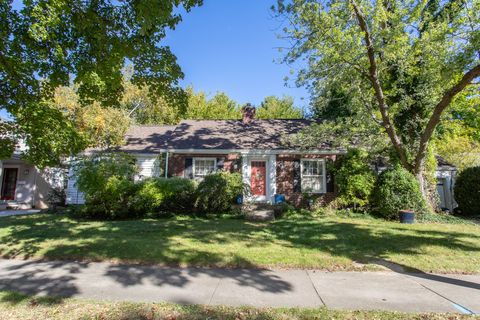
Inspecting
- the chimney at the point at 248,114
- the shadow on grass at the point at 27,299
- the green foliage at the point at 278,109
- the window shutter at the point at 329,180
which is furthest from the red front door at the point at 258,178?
the green foliage at the point at 278,109

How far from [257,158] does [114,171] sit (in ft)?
22.6

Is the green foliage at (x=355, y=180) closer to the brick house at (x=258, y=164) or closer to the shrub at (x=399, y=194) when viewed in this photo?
the shrub at (x=399, y=194)

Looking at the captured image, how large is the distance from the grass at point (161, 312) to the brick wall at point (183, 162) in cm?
1143

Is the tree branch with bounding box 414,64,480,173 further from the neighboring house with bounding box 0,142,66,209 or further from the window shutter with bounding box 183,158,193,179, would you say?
the neighboring house with bounding box 0,142,66,209

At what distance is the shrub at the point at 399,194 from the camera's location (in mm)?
12024

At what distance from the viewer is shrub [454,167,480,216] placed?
14.0m

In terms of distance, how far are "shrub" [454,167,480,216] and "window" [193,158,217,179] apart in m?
12.1

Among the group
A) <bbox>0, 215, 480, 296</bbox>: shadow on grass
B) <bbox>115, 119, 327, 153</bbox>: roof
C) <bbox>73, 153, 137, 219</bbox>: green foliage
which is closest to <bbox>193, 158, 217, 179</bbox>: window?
<bbox>115, 119, 327, 153</bbox>: roof

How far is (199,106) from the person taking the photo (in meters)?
33.8

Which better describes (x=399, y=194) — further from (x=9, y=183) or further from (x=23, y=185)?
(x=9, y=183)

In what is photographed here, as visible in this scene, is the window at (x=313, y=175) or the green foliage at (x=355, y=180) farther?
the window at (x=313, y=175)

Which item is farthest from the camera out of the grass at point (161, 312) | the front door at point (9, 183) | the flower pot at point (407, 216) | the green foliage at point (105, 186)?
the front door at point (9, 183)

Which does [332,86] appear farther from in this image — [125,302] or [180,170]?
[125,302]

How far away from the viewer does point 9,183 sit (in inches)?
682
